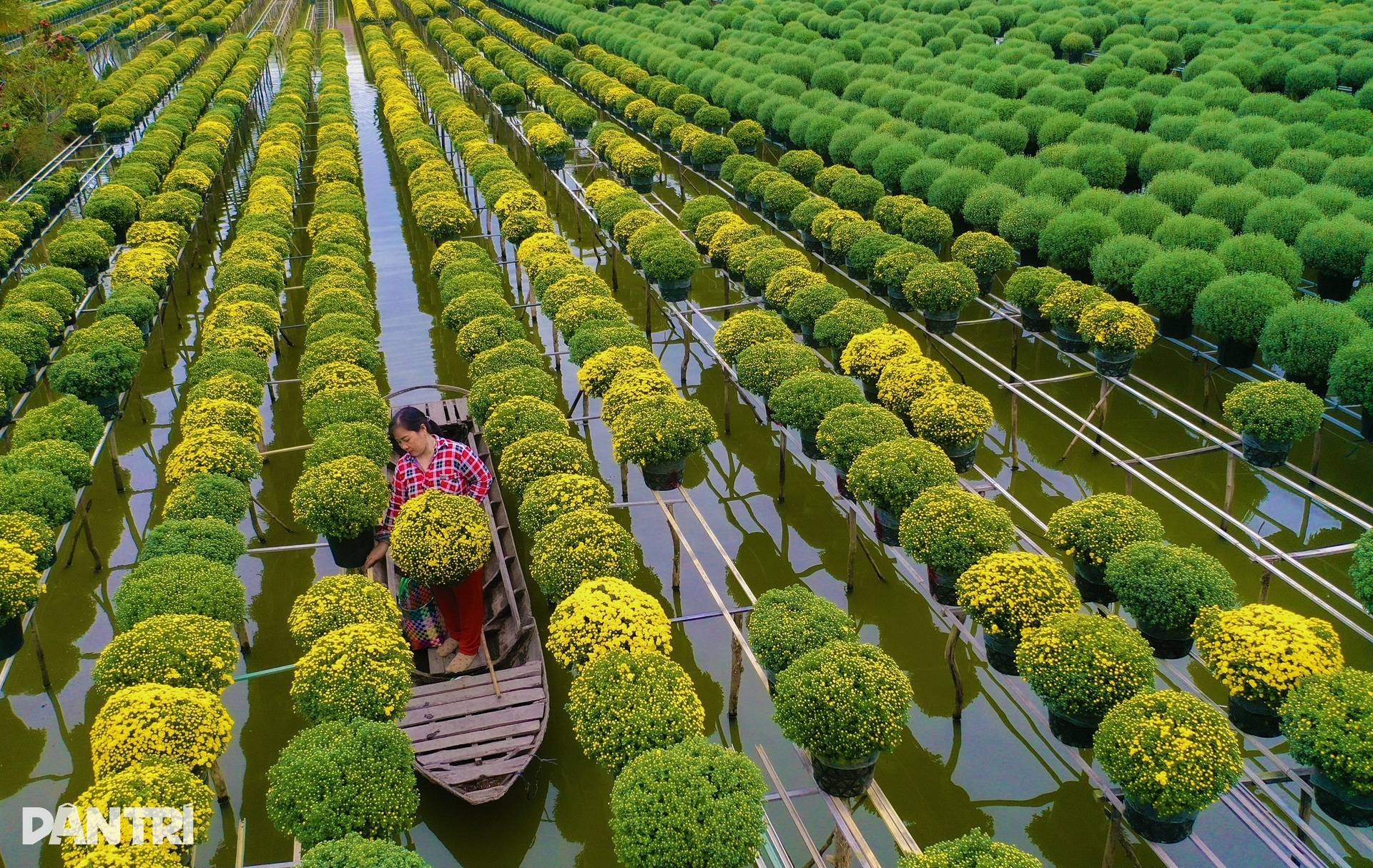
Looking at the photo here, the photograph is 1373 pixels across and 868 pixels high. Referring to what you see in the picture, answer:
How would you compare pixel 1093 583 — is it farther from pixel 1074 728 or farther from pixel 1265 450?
pixel 1265 450

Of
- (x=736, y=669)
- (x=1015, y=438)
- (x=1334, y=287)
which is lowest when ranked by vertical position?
(x=736, y=669)

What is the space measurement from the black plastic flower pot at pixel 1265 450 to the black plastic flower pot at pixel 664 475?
609cm

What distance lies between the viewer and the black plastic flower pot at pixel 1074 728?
7.57 m

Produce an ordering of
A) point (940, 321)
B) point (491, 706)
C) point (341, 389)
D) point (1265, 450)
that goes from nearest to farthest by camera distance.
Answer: point (491, 706) < point (1265, 450) < point (341, 389) < point (940, 321)

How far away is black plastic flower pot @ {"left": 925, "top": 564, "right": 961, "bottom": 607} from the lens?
9250mm

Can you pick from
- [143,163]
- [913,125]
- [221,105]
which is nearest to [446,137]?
[221,105]

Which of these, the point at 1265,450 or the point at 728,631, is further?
the point at 728,631

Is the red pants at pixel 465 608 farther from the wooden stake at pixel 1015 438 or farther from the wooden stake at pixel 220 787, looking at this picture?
the wooden stake at pixel 1015 438

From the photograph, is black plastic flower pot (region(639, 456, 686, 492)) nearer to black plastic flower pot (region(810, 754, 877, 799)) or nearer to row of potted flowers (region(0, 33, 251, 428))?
black plastic flower pot (region(810, 754, 877, 799))

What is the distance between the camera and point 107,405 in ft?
43.3

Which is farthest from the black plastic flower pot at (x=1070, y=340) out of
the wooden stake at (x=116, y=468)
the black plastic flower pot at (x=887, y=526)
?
the wooden stake at (x=116, y=468)

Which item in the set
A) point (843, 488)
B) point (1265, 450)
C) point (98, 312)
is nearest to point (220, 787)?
point (843, 488)

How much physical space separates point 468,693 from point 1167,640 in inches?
235

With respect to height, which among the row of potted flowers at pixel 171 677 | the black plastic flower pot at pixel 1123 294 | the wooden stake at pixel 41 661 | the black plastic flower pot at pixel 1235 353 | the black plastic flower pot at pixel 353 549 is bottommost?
the wooden stake at pixel 41 661
